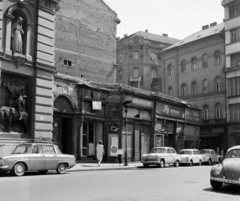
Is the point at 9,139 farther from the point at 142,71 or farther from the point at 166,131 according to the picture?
the point at 142,71

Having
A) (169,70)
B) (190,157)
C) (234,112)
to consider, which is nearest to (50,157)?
(190,157)

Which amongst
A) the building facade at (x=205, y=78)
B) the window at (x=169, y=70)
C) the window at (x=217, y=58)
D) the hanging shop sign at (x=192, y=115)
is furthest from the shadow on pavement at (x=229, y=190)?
the window at (x=169, y=70)

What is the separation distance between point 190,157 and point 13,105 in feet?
50.3

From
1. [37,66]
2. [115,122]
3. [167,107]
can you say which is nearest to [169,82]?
[167,107]

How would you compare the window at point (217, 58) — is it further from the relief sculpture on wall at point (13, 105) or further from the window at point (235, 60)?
the relief sculpture on wall at point (13, 105)

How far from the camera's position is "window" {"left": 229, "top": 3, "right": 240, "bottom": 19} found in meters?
47.3

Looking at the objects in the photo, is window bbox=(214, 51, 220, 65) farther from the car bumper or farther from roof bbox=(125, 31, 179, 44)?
the car bumper

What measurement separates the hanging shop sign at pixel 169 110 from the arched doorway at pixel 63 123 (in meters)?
10.9

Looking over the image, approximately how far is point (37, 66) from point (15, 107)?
9.70 feet

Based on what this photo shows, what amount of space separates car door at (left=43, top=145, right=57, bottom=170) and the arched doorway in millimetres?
6568

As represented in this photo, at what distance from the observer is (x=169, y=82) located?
56438 millimetres

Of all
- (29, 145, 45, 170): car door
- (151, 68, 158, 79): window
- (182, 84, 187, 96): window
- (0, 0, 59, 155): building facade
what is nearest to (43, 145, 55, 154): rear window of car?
(29, 145, 45, 170): car door

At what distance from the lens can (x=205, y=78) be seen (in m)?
51.1

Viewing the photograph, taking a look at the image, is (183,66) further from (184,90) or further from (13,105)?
(13,105)
